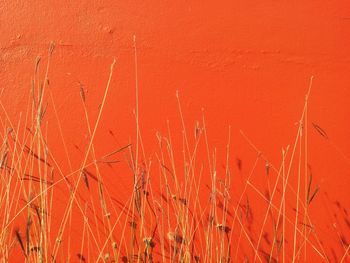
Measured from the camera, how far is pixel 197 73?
135 cm

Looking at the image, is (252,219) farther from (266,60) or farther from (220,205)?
(266,60)

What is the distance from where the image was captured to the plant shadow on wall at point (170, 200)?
1262mm

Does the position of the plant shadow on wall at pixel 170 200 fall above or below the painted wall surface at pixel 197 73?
below

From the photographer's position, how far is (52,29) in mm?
1352

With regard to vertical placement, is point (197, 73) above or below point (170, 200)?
above

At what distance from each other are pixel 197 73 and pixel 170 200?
408 mm

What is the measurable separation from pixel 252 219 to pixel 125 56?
644 millimetres

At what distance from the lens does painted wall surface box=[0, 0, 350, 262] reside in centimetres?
131

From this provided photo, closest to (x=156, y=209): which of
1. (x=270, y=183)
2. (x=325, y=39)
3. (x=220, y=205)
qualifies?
(x=220, y=205)

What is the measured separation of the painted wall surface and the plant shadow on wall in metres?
0.02

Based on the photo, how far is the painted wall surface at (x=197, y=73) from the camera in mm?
1313

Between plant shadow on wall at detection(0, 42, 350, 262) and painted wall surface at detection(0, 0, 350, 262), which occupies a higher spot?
painted wall surface at detection(0, 0, 350, 262)

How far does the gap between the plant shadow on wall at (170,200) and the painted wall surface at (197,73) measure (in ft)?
0.07

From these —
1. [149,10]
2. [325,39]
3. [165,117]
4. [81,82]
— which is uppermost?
[149,10]
